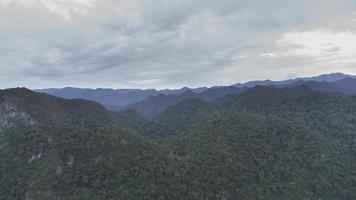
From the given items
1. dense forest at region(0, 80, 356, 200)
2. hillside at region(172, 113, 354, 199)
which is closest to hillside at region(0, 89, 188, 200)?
dense forest at region(0, 80, 356, 200)

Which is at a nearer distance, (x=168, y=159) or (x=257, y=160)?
(x=168, y=159)

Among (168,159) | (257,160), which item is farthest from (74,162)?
(257,160)

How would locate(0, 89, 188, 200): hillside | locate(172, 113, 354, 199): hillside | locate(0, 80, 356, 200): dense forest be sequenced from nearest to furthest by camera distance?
locate(0, 89, 188, 200): hillside, locate(0, 80, 356, 200): dense forest, locate(172, 113, 354, 199): hillside

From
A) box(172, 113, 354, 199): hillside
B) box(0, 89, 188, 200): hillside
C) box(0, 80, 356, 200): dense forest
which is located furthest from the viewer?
box(172, 113, 354, 199): hillside

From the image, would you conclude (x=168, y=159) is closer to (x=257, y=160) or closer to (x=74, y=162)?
(x=74, y=162)

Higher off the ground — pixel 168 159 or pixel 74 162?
pixel 74 162

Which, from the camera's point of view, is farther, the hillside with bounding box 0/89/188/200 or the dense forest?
the dense forest

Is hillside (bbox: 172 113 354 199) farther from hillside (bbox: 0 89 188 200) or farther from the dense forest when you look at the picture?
→ hillside (bbox: 0 89 188 200)

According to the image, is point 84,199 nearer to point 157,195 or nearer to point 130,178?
point 130,178
